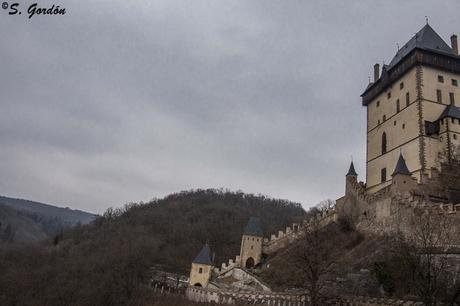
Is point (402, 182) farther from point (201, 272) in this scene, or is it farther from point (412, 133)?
point (201, 272)

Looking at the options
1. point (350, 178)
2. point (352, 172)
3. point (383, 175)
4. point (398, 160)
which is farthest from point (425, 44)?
point (350, 178)

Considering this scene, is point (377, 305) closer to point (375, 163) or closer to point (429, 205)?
point (429, 205)

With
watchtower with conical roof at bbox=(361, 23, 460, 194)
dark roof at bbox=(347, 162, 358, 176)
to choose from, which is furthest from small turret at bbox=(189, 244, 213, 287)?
watchtower with conical roof at bbox=(361, 23, 460, 194)

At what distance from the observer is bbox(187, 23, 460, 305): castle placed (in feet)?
98.0

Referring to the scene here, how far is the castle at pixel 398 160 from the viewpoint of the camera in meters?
29.9

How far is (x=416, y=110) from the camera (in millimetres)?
34562

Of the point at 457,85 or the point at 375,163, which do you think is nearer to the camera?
the point at 457,85

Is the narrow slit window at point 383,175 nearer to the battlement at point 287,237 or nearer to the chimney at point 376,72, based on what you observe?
the battlement at point 287,237

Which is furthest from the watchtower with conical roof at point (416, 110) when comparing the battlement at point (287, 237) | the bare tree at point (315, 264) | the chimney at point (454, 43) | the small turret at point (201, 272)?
the small turret at point (201, 272)

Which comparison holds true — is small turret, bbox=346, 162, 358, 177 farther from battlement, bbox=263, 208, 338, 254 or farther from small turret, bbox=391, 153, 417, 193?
small turret, bbox=391, 153, 417, 193

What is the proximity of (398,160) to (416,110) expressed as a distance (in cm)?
571

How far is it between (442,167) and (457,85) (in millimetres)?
9074

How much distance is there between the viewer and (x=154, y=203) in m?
111

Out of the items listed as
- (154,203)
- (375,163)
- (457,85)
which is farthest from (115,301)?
(154,203)
